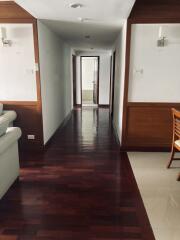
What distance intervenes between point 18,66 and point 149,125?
247 centimetres

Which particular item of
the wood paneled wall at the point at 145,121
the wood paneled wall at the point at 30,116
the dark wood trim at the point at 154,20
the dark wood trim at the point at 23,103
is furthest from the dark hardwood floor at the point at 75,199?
the dark wood trim at the point at 154,20

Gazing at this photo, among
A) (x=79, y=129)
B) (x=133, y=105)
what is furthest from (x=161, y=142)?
(x=79, y=129)

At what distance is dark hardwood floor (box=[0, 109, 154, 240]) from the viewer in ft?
5.91

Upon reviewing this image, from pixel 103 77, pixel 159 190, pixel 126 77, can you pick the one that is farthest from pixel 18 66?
pixel 103 77

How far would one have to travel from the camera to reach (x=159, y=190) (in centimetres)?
241

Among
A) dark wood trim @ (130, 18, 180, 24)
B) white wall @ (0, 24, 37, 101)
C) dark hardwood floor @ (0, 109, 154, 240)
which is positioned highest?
dark wood trim @ (130, 18, 180, 24)

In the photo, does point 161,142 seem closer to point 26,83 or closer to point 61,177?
point 61,177

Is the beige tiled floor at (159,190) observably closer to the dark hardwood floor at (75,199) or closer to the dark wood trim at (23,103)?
the dark hardwood floor at (75,199)

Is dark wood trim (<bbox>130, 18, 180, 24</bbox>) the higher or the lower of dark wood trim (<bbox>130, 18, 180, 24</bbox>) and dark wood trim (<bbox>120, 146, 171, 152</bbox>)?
the higher

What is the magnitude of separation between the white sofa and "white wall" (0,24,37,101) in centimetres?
112

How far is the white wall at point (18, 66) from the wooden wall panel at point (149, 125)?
5.75 ft

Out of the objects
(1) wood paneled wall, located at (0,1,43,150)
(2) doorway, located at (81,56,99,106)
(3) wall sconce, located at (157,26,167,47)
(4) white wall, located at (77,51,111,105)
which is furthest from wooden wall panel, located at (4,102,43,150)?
(2) doorway, located at (81,56,99,106)

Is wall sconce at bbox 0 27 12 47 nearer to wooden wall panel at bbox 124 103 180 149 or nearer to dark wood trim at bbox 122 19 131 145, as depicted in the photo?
dark wood trim at bbox 122 19 131 145

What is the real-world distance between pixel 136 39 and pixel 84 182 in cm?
233
